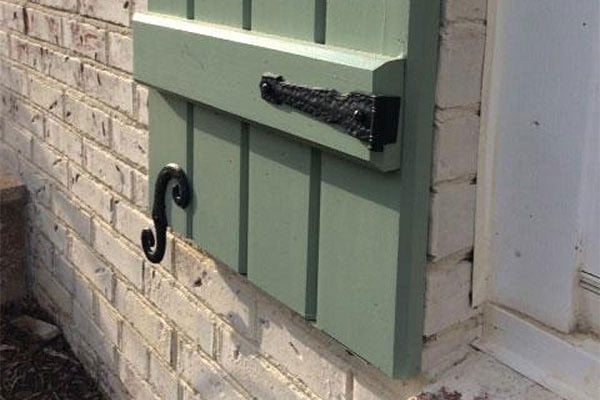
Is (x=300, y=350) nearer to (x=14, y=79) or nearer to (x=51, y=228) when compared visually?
(x=51, y=228)

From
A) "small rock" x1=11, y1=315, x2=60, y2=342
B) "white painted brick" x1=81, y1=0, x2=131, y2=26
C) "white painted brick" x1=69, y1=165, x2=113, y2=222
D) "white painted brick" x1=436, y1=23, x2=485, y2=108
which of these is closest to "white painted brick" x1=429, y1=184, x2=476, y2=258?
"white painted brick" x1=436, y1=23, x2=485, y2=108

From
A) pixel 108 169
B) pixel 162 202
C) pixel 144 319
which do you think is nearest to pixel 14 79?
pixel 108 169

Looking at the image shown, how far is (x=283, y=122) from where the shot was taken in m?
1.45

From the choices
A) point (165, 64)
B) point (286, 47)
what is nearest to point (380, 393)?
point (286, 47)

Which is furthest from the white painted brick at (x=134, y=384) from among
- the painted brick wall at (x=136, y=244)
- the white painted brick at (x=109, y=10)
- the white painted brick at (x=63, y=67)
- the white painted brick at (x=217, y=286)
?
the white painted brick at (x=109, y=10)

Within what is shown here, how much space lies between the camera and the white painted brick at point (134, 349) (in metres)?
2.41

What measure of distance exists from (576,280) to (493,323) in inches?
7.5

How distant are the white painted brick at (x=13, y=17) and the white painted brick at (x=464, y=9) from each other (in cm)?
213

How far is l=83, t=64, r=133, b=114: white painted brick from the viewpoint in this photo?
7.47 ft

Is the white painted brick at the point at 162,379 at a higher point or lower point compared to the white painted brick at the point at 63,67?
lower

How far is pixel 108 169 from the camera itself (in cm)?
249

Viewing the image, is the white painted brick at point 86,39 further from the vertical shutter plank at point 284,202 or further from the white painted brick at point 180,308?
the vertical shutter plank at point 284,202

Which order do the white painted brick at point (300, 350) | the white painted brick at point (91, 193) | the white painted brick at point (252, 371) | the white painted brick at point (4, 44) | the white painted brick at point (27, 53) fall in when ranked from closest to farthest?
the white painted brick at point (300, 350) → the white painted brick at point (252, 371) → the white painted brick at point (91, 193) → the white painted brick at point (27, 53) → the white painted brick at point (4, 44)

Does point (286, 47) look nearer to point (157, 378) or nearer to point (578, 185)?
point (578, 185)
